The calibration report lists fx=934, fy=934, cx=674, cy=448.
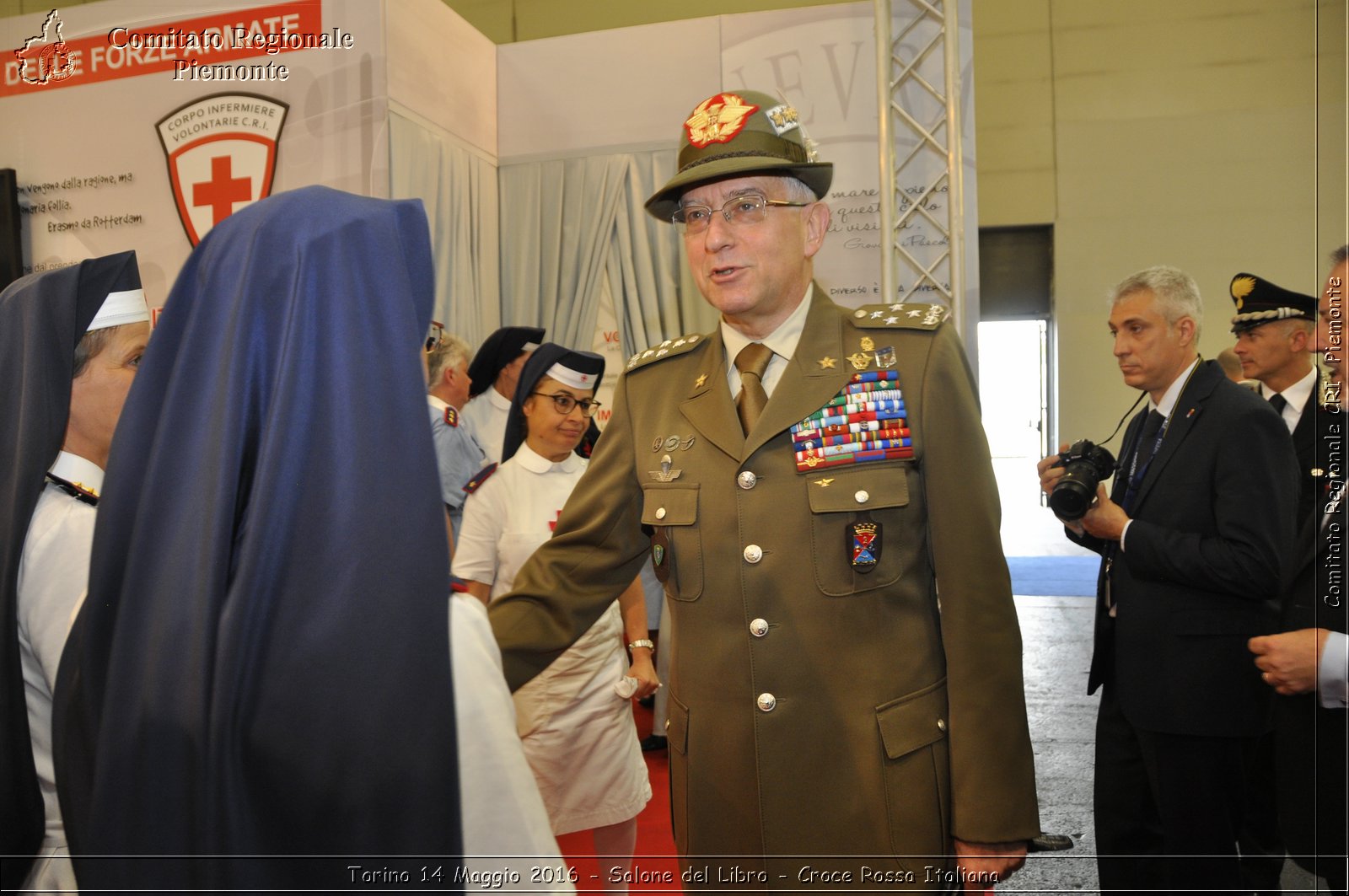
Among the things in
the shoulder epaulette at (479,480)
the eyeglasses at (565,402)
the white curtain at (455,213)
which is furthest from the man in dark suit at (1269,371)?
the white curtain at (455,213)

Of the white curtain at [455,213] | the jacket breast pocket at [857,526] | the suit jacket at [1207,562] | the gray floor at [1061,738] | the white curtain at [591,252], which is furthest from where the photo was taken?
the white curtain at [591,252]

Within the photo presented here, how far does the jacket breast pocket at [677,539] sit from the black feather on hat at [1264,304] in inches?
80.8

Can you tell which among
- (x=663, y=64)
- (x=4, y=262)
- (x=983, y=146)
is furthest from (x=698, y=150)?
(x=983, y=146)

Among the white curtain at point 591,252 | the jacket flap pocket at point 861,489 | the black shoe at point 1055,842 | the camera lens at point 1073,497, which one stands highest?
the white curtain at point 591,252

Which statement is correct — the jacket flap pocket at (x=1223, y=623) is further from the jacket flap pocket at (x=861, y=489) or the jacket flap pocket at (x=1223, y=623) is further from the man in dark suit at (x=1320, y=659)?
the jacket flap pocket at (x=861, y=489)

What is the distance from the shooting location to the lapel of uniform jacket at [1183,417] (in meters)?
2.40

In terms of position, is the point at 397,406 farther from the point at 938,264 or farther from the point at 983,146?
the point at 983,146

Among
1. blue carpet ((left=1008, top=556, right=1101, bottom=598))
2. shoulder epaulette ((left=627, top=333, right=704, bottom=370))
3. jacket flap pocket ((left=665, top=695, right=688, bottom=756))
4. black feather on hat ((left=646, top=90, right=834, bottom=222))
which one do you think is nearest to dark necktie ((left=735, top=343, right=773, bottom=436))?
shoulder epaulette ((left=627, top=333, right=704, bottom=370))

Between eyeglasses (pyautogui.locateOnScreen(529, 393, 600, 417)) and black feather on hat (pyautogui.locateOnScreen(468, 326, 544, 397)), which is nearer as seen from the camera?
eyeglasses (pyautogui.locateOnScreen(529, 393, 600, 417))

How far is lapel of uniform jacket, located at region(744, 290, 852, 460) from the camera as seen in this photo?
1583 millimetres

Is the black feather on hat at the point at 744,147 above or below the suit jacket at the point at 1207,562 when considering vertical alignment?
above

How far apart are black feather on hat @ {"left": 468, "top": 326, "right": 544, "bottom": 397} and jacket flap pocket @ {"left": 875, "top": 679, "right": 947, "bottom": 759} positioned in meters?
3.14

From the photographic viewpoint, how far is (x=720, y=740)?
156cm

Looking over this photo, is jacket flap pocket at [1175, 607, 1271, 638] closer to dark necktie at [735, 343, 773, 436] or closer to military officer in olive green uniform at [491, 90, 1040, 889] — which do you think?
military officer in olive green uniform at [491, 90, 1040, 889]
